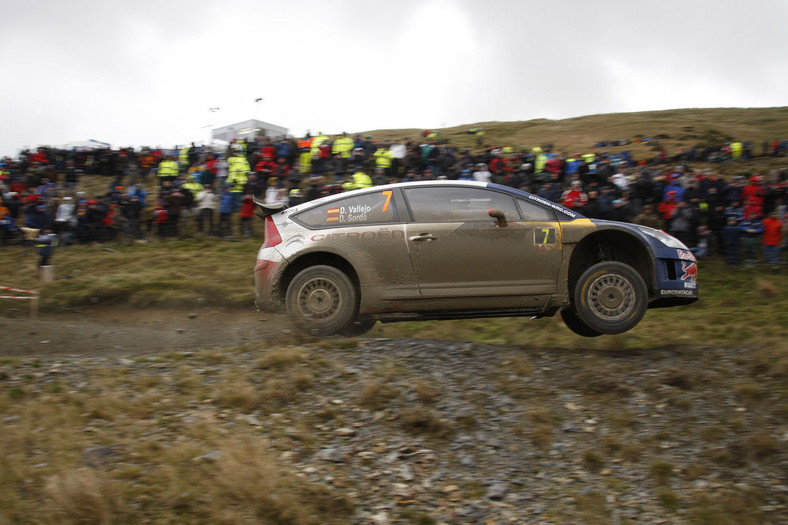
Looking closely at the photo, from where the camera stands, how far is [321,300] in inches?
296

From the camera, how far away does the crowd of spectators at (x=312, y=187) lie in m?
13.5

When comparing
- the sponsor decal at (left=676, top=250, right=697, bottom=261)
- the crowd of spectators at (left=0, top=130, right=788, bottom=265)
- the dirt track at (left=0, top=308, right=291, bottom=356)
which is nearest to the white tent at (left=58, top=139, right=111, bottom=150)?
the crowd of spectators at (left=0, top=130, right=788, bottom=265)

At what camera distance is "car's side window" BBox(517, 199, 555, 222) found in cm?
742

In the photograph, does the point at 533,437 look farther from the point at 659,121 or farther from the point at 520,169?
the point at 659,121

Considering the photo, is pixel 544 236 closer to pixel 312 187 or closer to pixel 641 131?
pixel 312 187

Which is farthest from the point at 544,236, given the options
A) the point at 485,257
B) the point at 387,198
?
the point at 387,198

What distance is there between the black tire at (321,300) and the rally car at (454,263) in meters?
0.01

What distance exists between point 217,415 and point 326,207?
8.95 feet

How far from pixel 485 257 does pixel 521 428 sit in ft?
6.64

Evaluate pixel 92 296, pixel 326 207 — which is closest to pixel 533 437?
pixel 326 207

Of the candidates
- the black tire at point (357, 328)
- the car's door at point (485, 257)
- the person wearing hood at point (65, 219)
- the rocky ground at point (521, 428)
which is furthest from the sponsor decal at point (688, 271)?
the person wearing hood at point (65, 219)

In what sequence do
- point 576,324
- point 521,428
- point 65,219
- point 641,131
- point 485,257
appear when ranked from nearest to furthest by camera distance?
point 521,428 < point 485,257 < point 576,324 < point 65,219 < point 641,131

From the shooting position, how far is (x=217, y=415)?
5980 millimetres

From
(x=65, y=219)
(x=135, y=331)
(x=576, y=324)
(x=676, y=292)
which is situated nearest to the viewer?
(x=676, y=292)
